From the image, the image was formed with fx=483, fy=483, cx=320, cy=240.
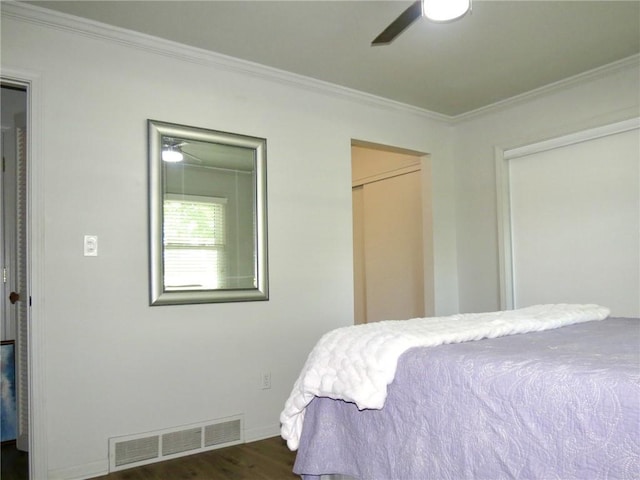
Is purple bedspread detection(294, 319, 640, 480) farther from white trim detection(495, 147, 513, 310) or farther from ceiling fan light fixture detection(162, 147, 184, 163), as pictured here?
white trim detection(495, 147, 513, 310)

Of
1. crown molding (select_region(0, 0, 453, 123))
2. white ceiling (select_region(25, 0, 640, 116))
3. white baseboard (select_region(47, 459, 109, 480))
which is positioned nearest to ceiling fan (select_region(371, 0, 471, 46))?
white ceiling (select_region(25, 0, 640, 116))

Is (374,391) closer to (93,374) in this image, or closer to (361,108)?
(93,374)

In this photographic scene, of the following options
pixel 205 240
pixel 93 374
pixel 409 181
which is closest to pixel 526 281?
pixel 409 181

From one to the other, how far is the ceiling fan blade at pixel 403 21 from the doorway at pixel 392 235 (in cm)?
175

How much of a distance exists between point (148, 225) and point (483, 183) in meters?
2.73

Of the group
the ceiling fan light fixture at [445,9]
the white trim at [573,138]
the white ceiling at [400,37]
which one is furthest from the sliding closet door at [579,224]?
the ceiling fan light fixture at [445,9]

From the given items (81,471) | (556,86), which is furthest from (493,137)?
(81,471)

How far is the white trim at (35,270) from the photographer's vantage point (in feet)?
7.64

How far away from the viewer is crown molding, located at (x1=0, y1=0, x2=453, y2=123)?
241 centimetres

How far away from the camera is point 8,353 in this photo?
3084 millimetres

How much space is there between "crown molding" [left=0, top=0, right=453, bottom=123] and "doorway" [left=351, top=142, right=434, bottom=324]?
669 millimetres

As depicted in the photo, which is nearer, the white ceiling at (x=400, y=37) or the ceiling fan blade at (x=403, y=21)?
the ceiling fan blade at (x=403, y=21)

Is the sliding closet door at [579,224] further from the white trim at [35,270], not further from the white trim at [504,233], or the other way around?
the white trim at [35,270]

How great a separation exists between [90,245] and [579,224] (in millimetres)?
3179
